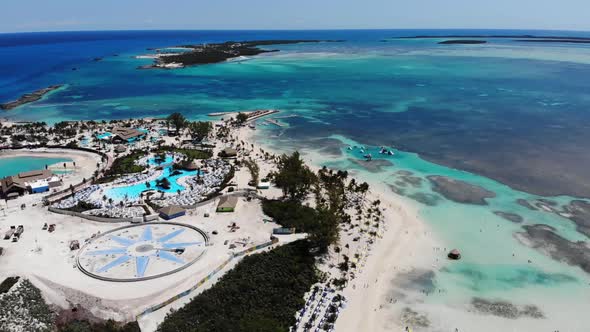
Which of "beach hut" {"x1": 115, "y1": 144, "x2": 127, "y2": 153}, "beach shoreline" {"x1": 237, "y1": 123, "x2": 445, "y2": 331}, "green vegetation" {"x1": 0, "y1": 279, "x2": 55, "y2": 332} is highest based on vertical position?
"beach hut" {"x1": 115, "y1": 144, "x2": 127, "y2": 153}

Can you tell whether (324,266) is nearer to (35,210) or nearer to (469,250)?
(469,250)

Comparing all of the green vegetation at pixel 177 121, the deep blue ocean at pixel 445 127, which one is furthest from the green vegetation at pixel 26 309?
the green vegetation at pixel 177 121

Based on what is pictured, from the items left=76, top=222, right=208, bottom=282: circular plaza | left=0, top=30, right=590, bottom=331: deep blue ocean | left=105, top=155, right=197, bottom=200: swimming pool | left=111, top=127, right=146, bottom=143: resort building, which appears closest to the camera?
left=76, top=222, right=208, bottom=282: circular plaza

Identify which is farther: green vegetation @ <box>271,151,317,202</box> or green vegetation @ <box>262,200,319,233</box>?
green vegetation @ <box>271,151,317,202</box>

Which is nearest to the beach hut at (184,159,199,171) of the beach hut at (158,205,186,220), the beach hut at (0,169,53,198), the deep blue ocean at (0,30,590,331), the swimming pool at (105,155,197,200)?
the swimming pool at (105,155,197,200)

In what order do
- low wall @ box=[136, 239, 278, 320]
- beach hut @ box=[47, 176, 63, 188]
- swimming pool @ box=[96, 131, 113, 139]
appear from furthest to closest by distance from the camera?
1. swimming pool @ box=[96, 131, 113, 139]
2. beach hut @ box=[47, 176, 63, 188]
3. low wall @ box=[136, 239, 278, 320]

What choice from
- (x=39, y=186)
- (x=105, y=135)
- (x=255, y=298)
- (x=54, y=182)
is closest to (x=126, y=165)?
(x=54, y=182)

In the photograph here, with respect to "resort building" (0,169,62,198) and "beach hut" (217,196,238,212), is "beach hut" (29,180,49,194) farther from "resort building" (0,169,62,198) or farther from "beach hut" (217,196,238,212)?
"beach hut" (217,196,238,212)

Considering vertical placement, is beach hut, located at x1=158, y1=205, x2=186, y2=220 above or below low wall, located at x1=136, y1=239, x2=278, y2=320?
above

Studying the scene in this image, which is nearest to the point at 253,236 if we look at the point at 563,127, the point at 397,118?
the point at 397,118
